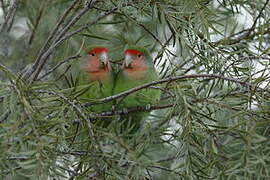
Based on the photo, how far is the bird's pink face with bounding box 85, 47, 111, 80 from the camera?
2133mm

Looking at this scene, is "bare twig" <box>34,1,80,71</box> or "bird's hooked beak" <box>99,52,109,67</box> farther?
"bird's hooked beak" <box>99,52,109,67</box>

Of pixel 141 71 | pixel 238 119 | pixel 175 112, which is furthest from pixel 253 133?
pixel 141 71

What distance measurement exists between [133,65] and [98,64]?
0.15 m

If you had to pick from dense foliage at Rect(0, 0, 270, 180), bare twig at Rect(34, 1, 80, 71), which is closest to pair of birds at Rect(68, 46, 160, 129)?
bare twig at Rect(34, 1, 80, 71)

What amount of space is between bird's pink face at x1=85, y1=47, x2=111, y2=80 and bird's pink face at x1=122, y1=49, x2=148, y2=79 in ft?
0.24

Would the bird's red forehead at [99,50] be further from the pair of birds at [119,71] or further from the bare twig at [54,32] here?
the bare twig at [54,32]

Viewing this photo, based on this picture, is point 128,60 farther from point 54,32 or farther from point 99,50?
point 54,32

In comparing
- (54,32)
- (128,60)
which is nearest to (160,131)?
(54,32)

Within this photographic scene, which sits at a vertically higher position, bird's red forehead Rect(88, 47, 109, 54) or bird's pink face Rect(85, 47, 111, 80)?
bird's red forehead Rect(88, 47, 109, 54)

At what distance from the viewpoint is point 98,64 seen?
7.12 ft

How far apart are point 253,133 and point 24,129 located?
0.42 m

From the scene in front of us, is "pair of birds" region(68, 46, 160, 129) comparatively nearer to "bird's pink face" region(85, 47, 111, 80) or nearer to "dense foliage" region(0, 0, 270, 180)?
"bird's pink face" region(85, 47, 111, 80)

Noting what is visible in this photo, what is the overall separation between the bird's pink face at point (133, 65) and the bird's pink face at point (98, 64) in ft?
0.24

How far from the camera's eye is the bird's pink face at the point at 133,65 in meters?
2.11
